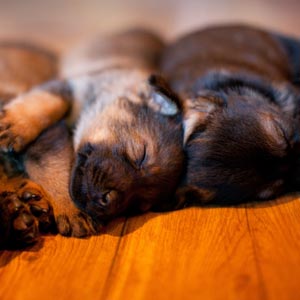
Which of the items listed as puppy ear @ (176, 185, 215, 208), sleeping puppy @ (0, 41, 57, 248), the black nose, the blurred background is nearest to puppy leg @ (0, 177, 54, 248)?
sleeping puppy @ (0, 41, 57, 248)

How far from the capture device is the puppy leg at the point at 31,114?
2.61m

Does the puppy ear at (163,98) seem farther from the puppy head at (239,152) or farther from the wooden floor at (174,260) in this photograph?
the wooden floor at (174,260)

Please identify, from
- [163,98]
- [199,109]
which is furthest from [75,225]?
[199,109]

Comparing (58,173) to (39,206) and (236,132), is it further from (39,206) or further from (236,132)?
(236,132)

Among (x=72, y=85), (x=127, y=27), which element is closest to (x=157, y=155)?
(x=72, y=85)

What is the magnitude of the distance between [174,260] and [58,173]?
2.76 feet

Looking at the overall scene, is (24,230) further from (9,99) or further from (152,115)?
(9,99)

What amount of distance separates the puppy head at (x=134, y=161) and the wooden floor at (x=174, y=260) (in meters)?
0.17

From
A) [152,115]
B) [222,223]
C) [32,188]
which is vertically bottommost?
[222,223]

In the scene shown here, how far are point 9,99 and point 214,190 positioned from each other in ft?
5.02

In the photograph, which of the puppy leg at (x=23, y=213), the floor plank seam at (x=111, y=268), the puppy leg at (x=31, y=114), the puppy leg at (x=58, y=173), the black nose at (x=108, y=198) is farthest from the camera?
the puppy leg at (x=31, y=114)

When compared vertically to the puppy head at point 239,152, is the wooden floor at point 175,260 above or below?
below

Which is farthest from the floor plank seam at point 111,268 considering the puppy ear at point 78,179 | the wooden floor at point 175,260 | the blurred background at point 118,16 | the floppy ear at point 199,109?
the blurred background at point 118,16

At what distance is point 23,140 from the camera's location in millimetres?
2629
